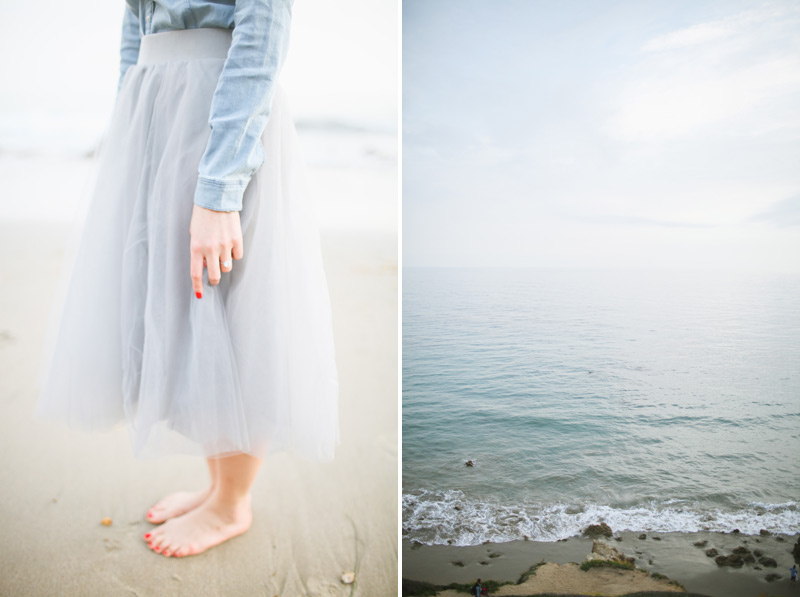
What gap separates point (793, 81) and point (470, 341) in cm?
106

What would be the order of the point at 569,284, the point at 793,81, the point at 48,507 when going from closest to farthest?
the point at 48,507, the point at 793,81, the point at 569,284

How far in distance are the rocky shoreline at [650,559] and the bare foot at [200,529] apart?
52cm

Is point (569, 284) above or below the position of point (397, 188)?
below

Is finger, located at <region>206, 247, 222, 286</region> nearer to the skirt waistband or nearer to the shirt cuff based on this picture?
the shirt cuff

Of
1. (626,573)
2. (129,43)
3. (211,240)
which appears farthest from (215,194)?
(626,573)

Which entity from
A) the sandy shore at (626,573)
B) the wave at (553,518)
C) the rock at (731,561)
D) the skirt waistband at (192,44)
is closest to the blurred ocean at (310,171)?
the skirt waistband at (192,44)

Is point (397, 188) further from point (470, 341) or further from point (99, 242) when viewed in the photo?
point (99, 242)

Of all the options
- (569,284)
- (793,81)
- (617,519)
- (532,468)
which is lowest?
(617,519)

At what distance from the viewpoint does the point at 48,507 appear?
4.18 feet

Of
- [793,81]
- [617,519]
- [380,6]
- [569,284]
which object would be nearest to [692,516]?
[617,519]

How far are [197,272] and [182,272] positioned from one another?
0.21 feet

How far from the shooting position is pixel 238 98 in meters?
1.00

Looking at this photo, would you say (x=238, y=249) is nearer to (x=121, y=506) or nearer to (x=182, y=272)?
(x=182, y=272)

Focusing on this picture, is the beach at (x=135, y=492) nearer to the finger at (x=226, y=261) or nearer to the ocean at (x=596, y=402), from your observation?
the ocean at (x=596, y=402)
